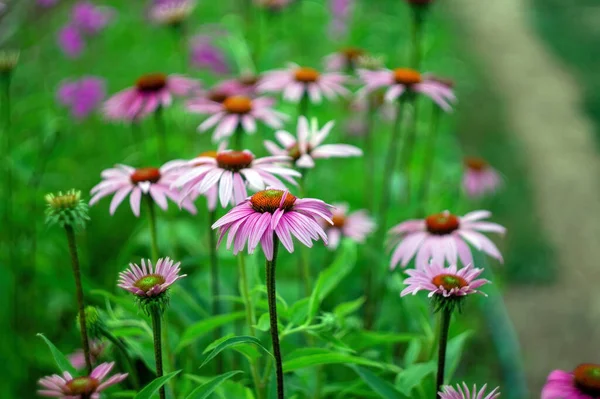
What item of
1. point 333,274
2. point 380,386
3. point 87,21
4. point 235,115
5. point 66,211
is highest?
point 87,21

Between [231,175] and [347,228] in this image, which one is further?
[347,228]

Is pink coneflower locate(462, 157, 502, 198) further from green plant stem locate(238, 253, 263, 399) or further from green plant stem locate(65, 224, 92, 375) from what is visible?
green plant stem locate(65, 224, 92, 375)

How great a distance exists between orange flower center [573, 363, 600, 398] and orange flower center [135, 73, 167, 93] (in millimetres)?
834

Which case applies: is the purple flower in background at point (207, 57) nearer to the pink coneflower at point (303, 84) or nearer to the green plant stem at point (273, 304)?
the pink coneflower at point (303, 84)

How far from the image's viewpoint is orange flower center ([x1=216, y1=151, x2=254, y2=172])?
899 millimetres

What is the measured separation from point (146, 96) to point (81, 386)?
0.68 m

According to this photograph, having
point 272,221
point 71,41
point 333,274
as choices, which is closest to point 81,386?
point 272,221

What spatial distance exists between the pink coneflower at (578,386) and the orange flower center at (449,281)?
5.3 inches

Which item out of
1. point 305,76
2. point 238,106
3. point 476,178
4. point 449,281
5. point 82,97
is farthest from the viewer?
point 82,97

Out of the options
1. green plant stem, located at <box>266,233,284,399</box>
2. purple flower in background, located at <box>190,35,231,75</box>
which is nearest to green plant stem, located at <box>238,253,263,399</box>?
green plant stem, located at <box>266,233,284,399</box>

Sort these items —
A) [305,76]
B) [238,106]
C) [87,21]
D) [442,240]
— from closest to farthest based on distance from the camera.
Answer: [442,240] → [238,106] → [305,76] → [87,21]

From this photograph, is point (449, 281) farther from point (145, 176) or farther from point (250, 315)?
point (145, 176)

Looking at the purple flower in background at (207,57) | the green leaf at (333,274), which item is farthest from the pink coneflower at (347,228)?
the purple flower in background at (207,57)

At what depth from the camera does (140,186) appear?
95cm
